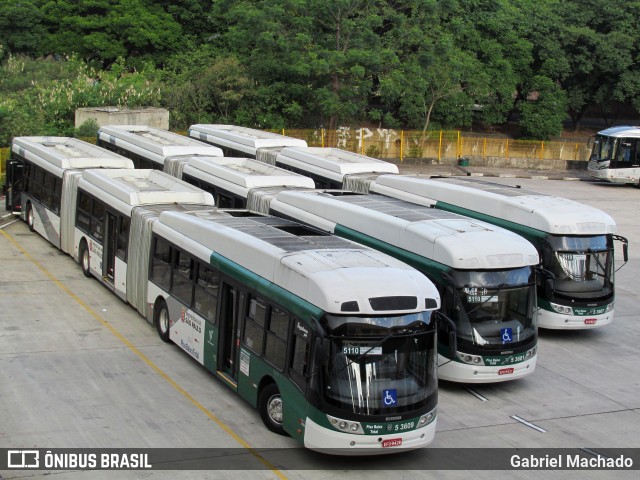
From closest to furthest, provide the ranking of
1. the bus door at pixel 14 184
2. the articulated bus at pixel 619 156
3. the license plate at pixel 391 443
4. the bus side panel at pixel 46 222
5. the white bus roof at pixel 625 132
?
the license plate at pixel 391 443
the bus side panel at pixel 46 222
the bus door at pixel 14 184
the white bus roof at pixel 625 132
the articulated bus at pixel 619 156

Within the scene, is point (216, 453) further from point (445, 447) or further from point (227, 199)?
point (227, 199)

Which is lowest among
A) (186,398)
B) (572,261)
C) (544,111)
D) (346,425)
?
(186,398)

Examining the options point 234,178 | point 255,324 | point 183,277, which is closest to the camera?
point 255,324

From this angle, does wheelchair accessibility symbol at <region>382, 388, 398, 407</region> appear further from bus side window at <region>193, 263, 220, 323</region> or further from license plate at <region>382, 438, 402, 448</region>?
bus side window at <region>193, 263, 220, 323</region>

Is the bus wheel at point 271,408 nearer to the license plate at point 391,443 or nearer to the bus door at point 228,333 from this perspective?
the bus door at point 228,333

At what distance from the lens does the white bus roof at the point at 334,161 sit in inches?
1022

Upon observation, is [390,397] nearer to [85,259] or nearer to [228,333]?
[228,333]

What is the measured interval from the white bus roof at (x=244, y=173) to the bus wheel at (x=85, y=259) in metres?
3.88

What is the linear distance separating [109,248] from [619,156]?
2994cm

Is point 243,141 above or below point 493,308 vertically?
above

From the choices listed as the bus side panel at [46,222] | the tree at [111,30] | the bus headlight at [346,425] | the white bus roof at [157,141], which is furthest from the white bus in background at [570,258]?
the tree at [111,30]

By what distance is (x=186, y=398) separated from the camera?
14148mm

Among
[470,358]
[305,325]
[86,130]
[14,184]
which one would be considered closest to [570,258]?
[470,358]

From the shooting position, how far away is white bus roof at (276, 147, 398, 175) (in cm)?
2597
